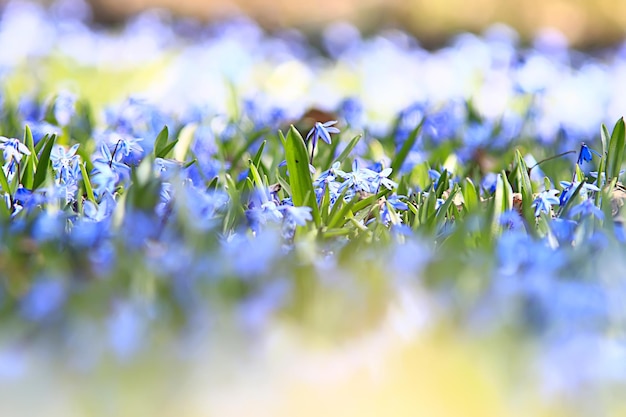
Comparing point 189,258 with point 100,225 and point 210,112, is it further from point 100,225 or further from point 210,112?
point 210,112

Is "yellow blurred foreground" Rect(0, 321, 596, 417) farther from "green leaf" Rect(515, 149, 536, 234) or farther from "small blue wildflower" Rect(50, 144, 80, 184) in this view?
"small blue wildflower" Rect(50, 144, 80, 184)

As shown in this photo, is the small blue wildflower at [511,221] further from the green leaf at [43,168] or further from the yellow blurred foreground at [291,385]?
the green leaf at [43,168]

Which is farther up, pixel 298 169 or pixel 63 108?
pixel 298 169

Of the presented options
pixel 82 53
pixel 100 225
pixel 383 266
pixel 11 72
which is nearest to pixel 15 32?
pixel 82 53

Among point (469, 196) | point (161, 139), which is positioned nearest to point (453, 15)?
point (161, 139)

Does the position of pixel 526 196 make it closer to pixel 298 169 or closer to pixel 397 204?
pixel 397 204

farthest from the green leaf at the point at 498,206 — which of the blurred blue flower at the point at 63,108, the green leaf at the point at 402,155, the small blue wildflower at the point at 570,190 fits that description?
the blurred blue flower at the point at 63,108
